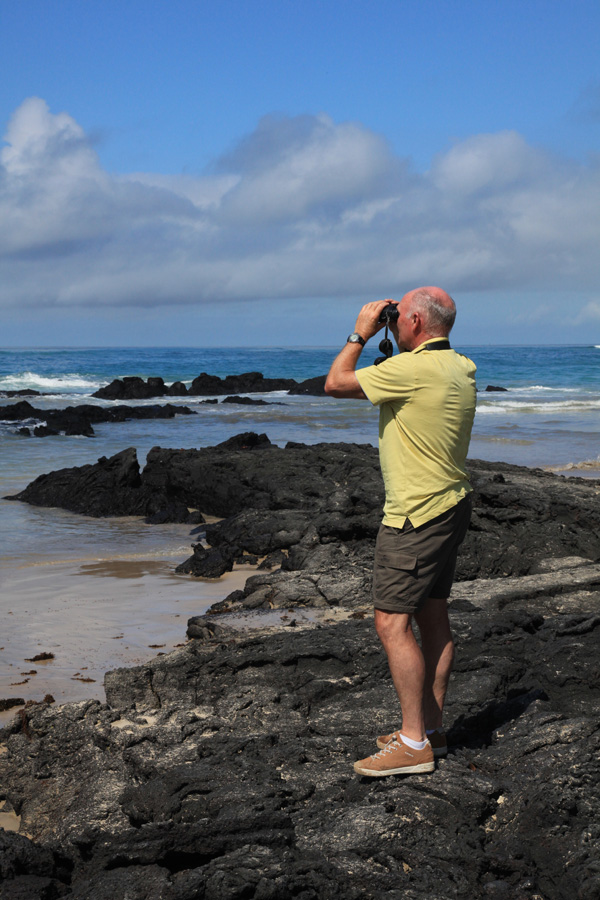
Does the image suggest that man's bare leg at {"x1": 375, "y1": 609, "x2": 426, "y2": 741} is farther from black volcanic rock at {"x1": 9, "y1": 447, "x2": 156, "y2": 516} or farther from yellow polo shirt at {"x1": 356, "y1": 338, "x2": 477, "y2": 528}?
black volcanic rock at {"x1": 9, "y1": 447, "x2": 156, "y2": 516}

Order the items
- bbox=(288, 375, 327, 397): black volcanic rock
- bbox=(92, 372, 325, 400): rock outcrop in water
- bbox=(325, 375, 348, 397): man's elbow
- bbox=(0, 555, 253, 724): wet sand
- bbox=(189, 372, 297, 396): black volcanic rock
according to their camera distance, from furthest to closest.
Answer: bbox=(288, 375, 327, 397): black volcanic rock, bbox=(189, 372, 297, 396): black volcanic rock, bbox=(92, 372, 325, 400): rock outcrop in water, bbox=(0, 555, 253, 724): wet sand, bbox=(325, 375, 348, 397): man's elbow

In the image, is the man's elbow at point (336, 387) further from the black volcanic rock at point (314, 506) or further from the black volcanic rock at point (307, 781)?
the black volcanic rock at point (314, 506)

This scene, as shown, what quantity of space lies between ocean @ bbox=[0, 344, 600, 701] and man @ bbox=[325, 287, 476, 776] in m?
2.38

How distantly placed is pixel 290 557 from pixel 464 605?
2734mm

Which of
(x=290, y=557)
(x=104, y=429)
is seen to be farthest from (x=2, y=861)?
(x=104, y=429)

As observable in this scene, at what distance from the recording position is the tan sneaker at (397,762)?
116 inches

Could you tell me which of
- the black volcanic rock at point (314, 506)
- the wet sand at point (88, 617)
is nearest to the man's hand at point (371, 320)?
the wet sand at point (88, 617)

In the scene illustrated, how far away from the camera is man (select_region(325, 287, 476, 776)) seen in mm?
2943

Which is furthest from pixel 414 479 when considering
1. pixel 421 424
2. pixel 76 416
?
pixel 76 416

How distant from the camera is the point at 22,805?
3.42m

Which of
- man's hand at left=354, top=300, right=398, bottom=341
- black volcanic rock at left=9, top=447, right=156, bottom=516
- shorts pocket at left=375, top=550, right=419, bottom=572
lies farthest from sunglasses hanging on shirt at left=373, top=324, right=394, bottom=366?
black volcanic rock at left=9, top=447, right=156, bottom=516

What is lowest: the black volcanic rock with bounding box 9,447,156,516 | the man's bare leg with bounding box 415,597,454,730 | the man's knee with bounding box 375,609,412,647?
the black volcanic rock with bounding box 9,447,156,516

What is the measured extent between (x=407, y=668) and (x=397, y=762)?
35 centimetres

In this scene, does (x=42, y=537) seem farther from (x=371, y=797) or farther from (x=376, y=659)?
(x=371, y=797)
